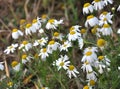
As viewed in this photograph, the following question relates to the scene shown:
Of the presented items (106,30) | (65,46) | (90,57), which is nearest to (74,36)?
(65,46)

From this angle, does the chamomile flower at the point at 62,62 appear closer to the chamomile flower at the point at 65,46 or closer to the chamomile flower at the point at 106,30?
the chamomile flower at the point at 65,46

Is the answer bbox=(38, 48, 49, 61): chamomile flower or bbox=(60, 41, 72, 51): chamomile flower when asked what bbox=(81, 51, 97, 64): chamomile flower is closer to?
bbox=(60, 41, 72, 51): chamomile flower

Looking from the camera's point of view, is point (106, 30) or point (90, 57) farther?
point (106, 30)

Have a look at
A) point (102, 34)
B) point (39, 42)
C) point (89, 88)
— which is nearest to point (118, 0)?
point (102, 34)

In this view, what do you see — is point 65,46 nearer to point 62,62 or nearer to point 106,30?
point 62,62

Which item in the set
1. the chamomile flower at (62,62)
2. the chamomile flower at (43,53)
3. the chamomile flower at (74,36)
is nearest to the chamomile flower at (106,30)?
the chamomile flower at (74,36)

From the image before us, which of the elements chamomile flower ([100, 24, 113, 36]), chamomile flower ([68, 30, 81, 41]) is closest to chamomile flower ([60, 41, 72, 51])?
chamomile flower ([68, 30, 81, 41])

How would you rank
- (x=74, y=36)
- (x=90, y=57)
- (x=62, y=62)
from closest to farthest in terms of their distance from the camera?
1. (x=90, y=57)
2. (x=62, y=62)
3. (x=74, y=36)

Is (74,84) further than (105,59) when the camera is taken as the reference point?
Yes

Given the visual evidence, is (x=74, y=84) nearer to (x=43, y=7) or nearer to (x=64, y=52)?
(x=64, y=52)

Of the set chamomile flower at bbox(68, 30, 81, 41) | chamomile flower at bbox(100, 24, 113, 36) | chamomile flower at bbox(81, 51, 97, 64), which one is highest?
chamomile flower at bbox(68, 30, 81, 41)

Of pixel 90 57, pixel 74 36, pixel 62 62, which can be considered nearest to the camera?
pixel 90 57
